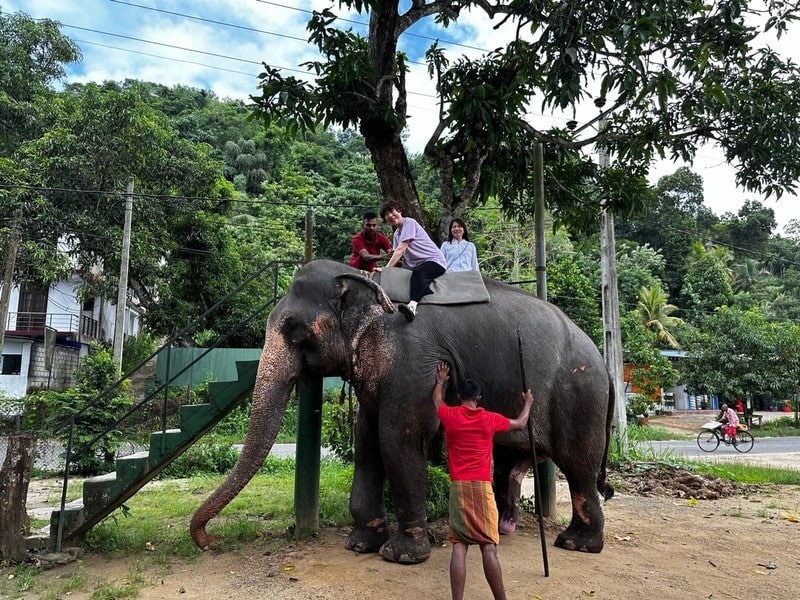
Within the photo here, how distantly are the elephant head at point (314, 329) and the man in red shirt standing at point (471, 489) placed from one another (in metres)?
1.75

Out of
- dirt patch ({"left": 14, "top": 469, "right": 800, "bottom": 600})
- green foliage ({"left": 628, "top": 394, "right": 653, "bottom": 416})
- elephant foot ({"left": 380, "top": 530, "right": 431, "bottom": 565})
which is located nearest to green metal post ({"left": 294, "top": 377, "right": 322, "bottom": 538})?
dirt patch ({"left": 14, "top": 469, "right": 800, "bottom": 600})

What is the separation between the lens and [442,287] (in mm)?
6633

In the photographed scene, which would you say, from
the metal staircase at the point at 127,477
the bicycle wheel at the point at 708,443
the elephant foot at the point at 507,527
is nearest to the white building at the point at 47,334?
the metal staircase at the point at 127,477

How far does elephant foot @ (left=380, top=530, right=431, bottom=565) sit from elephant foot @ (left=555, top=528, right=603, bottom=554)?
1537 millimetres

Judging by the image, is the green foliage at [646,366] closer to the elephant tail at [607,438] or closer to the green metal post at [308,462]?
the elephant tail at [607,438]

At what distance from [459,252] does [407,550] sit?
3.36 meters

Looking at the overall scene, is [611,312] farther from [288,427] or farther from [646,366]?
[646,366]

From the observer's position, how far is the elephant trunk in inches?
214

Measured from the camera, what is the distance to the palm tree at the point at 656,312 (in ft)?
130

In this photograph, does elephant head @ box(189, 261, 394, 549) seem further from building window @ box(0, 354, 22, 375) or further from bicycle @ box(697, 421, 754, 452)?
building window @ box(0, 354, 22, 375)

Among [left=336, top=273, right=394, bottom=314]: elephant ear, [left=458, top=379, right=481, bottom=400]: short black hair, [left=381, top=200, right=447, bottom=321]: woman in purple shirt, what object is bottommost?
[left=458, top=379, right=481, bottom=400]: short black hair

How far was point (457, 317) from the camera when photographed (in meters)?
6.42

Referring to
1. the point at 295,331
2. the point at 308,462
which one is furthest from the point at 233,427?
the point at 295,331

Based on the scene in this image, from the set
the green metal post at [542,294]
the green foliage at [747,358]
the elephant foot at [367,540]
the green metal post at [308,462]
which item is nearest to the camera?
the elephant foot at [367,540]
